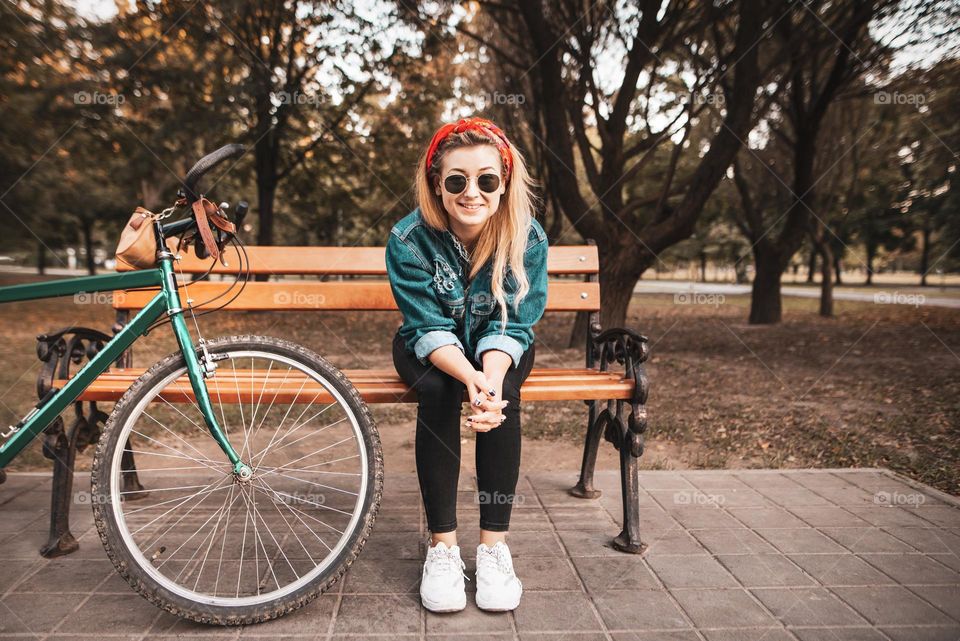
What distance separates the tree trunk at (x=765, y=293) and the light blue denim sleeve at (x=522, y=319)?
1197cm

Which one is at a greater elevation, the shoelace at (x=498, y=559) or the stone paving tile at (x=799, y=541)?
the shoelace at (x=498, y=559)

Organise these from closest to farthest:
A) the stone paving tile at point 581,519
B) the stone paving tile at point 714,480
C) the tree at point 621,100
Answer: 1. the stone paving tile at point 581,519
2. the stone paving tile at point 714,480
3. the tree at point 621,100

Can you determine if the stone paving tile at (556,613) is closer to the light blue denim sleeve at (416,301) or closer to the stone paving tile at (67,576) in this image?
the light blue denim sleeve at (416,301)

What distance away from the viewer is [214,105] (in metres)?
11.8

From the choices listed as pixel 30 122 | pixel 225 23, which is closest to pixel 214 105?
pixel 225 23

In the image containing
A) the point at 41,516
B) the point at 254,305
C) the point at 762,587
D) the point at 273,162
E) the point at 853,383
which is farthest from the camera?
the point at 273,162

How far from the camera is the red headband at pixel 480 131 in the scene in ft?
7.54

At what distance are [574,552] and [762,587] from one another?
663mm

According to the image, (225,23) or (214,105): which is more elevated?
(225,23)

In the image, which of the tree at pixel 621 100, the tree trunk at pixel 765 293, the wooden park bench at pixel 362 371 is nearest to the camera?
the wooden park bench at pixel 362 371

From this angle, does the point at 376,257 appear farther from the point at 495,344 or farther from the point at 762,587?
the point at 762,587

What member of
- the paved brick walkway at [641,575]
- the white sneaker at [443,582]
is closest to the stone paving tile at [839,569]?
the paved brick walkway at [641,575]

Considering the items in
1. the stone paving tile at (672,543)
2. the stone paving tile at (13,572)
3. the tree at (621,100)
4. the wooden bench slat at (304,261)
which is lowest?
the stone paving tile at (672,543)

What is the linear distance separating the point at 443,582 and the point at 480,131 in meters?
1.51
